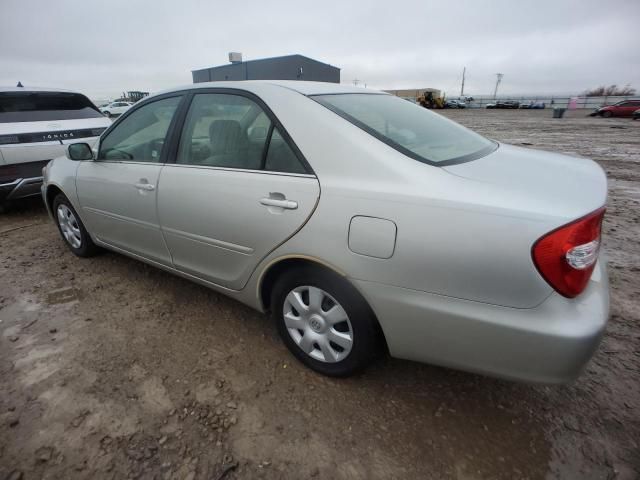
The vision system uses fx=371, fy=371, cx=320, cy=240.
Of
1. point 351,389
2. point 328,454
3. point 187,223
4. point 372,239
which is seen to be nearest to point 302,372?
point 351,389

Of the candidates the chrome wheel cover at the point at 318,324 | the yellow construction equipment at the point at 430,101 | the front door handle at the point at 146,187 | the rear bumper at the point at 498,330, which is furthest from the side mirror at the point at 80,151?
the yellow construction equipment at the point at 430,101

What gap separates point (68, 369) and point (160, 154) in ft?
4.72

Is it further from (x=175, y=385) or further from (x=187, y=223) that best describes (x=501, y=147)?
(x=175, y=385)

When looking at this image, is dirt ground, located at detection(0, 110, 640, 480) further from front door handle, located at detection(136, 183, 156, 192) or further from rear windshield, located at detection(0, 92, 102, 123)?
rear windshield, located at detection(0, 92, 102, 123)

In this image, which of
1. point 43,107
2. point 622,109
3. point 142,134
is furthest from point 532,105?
point 142,134

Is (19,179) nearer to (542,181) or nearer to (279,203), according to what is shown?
(279,203)

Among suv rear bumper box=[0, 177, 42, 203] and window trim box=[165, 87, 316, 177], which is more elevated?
window trim box=[165, 87, 316, 177]

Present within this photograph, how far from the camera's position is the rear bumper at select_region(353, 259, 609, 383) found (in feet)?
4.46

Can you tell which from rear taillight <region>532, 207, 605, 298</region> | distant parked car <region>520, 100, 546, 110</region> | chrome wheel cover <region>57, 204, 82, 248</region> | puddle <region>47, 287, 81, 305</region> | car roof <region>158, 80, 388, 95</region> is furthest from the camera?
distant parked car <region>520, 100, 546, 110</region>

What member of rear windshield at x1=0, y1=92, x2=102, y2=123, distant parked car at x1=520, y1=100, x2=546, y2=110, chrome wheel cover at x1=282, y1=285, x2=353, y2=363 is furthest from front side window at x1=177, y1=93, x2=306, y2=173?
distant parked car at x1=520, y1=100, x2=546, y2=110

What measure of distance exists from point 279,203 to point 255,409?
105cm

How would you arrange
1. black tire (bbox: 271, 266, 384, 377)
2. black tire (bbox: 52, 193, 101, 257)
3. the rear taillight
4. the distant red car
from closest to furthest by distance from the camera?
the rear taillight < black tire (bbox: 271, 266, 384, 377) < black tire (bbox: 52, 193, 101, 257) < the distant red car

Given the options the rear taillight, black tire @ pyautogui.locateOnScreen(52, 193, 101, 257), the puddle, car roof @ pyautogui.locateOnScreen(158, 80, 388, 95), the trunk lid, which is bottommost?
the puddle

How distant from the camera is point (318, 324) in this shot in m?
1.96
